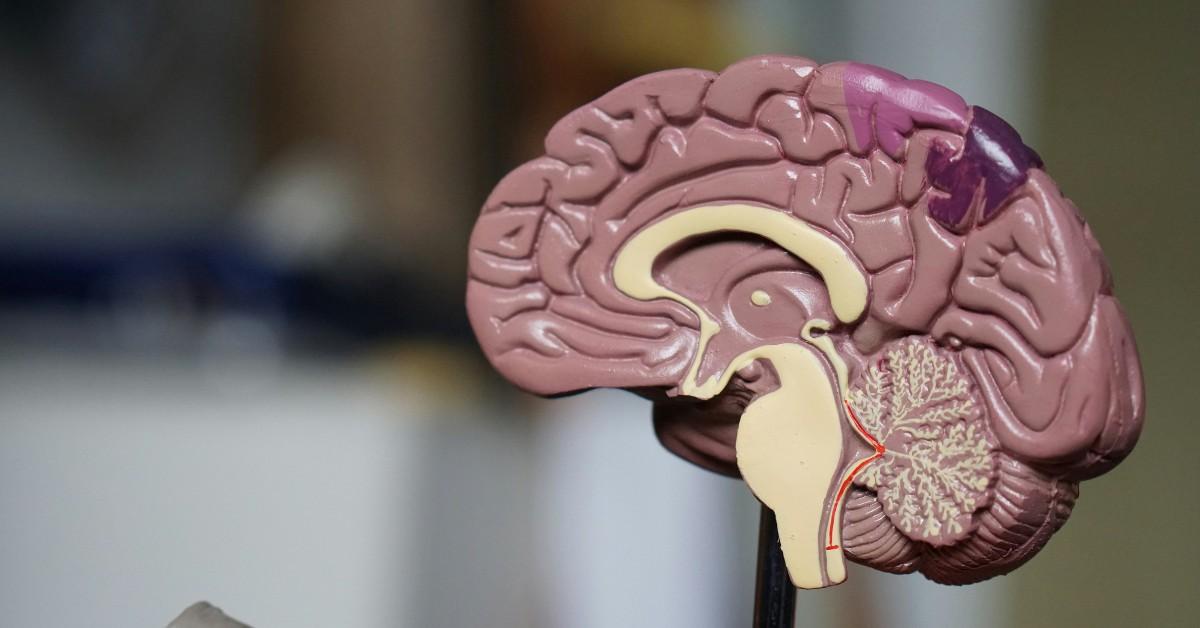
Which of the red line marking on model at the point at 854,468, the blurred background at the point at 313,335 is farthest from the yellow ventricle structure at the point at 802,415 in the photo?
the blurred background at the point at 313,335

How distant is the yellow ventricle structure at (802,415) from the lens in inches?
26.9

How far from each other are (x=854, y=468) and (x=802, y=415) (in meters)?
0.04

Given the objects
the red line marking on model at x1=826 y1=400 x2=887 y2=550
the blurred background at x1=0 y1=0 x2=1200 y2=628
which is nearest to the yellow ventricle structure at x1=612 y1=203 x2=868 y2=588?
the red line marking on model at x1=826 y1=400 x2=887 y2=550

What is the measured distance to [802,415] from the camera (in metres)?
0.69

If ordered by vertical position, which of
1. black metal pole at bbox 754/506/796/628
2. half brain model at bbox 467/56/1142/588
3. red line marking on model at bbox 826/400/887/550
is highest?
half brain model at bbox 467/56/1142/588

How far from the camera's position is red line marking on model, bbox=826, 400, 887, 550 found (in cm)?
68

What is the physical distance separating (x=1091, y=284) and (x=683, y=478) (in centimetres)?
99

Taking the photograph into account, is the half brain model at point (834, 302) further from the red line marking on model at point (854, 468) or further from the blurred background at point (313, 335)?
the blurred background at point (313, 335)

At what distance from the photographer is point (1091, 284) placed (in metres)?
0.62

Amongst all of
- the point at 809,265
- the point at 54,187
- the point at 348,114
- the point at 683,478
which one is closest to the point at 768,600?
the point at 809,265

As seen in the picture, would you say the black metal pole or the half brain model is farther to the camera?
the black metal pole

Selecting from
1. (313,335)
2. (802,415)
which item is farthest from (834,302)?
(313,335)

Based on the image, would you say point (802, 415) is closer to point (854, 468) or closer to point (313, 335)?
point (854, 468)

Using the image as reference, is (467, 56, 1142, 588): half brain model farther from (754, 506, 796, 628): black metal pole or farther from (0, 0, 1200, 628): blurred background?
(0, 0, 1200, 628): blurred background
